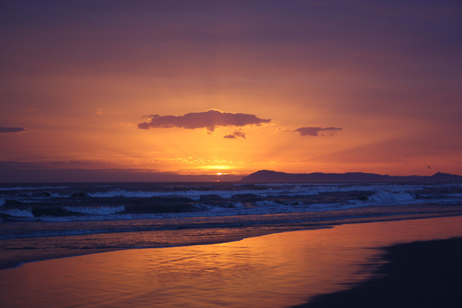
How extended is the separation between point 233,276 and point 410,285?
162 inches

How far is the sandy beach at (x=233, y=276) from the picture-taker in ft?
27.5

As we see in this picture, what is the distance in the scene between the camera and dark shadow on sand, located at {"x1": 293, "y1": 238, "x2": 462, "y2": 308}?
8.09 metres

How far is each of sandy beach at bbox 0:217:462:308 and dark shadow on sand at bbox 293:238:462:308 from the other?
24mm

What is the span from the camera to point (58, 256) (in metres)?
13.3

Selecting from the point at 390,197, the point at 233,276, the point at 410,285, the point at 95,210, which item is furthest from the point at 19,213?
the point at 390,197

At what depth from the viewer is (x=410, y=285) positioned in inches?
374

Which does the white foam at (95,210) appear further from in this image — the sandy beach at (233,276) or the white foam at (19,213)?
the sandy beach at (233,276)

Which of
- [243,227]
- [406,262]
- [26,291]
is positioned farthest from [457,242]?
[26,291]

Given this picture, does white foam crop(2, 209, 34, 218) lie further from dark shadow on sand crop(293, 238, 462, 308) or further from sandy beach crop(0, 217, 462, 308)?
dark shadow on sand crop(293, 238, 462, 308)

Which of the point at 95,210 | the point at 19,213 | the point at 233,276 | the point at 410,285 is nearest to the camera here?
the point at 410,285

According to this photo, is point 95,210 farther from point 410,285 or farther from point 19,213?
point 410,285

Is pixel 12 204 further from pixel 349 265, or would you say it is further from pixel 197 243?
pixel 349 265

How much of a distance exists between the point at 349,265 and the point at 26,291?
821 centimetres

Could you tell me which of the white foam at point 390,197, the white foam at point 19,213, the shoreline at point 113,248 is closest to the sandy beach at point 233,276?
the shoreline at point 113,248
